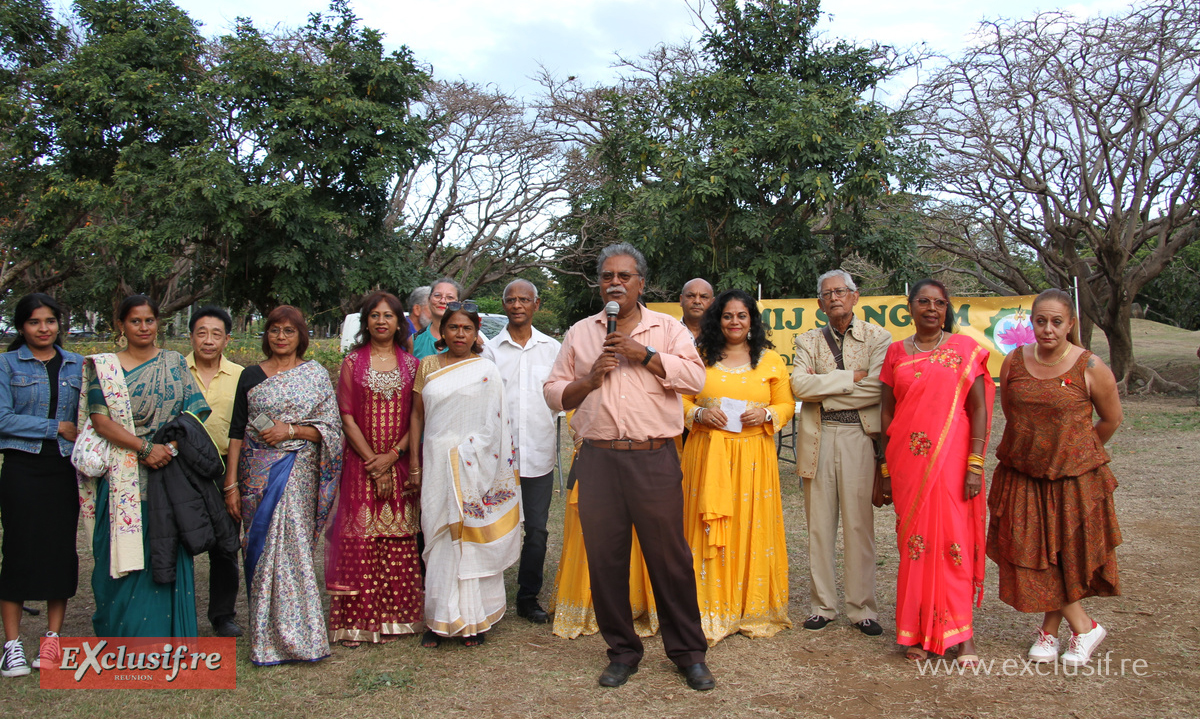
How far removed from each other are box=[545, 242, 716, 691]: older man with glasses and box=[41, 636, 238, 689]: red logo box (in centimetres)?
175

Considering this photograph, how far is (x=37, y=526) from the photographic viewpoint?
3.53 m

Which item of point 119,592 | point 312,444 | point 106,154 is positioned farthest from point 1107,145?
point 106,154

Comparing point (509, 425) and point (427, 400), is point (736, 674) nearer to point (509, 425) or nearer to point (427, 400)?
point (509, 425)

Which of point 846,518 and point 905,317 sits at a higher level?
point 905,317

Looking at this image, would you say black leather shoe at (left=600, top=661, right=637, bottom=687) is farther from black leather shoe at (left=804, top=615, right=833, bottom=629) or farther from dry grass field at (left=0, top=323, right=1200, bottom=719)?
black leather shoe at (left=804, top=615, right=833, bottom=629)

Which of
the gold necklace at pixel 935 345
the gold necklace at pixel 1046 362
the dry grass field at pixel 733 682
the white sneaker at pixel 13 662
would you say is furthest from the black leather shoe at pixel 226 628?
the gold necklace at pixel 1046 362

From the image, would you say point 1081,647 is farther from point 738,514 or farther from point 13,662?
point 13,662

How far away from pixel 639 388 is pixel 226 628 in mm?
2596

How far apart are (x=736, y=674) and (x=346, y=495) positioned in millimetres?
2113

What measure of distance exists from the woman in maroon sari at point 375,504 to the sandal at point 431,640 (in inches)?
4.9

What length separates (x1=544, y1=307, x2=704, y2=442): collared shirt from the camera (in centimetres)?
321

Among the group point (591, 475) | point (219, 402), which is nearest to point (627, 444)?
point (591, 475)

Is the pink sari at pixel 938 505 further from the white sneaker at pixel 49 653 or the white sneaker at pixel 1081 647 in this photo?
the white sneaker at pixel 49 653

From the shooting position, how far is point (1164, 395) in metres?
14.7
